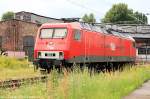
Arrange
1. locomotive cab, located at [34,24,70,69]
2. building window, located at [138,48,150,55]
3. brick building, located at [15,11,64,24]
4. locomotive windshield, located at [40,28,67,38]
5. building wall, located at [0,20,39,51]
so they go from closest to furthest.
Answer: locomotive cab, located at [34,24,70,69] < locomotive windshield, located at [40,28,67,38] < building wall, located at [0,20,39,51] < brick building, located at [15,11,64,24] < building window, located at [138,48,150,55]

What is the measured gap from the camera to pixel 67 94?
958cm

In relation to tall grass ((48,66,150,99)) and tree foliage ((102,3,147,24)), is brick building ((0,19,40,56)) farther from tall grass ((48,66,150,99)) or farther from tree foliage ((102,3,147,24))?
tree foliage ((102,3,147,24))

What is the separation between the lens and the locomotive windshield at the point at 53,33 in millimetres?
22919

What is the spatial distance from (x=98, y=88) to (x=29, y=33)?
132ft

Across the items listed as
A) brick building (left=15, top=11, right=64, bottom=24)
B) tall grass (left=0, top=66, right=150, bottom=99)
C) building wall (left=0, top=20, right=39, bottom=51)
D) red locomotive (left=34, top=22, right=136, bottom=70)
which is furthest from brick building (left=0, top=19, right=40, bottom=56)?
tall grass (left=0, top=66, right=150, bottom=99)

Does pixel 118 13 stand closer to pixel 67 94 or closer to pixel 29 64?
pixel 29 64

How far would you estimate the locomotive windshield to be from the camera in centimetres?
2292

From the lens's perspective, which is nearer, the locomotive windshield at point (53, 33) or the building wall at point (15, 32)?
the locomotive windshield at point (53, 33)

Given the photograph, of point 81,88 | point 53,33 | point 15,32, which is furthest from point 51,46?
point 15,32

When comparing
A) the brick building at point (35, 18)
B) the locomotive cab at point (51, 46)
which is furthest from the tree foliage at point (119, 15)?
the locomotive cab at point (51, 46)

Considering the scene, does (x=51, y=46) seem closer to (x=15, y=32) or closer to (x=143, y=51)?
(x=15, y=32)

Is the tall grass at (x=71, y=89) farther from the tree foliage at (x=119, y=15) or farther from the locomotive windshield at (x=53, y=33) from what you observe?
the tree foliage at (x=119, y=15)

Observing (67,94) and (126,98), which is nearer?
(67,94)

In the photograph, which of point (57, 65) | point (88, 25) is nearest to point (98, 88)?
point (57, 65)
